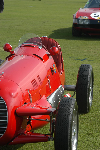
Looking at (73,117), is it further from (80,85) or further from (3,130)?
(80,85)

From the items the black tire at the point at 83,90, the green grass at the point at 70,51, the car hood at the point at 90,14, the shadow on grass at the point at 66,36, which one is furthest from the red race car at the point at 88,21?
the black tire at the point at 83,90

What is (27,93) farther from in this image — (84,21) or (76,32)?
(76,32)

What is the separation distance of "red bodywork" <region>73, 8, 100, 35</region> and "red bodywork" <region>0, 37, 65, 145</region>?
8.13 m

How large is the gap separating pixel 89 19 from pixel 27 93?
9606 millimetres

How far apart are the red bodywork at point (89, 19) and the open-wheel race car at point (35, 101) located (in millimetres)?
8061

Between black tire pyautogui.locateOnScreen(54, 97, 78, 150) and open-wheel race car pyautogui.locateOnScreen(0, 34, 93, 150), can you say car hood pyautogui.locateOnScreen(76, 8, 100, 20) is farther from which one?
black tire pyautogui.locateOnScreen(54, 97, 78, 150)

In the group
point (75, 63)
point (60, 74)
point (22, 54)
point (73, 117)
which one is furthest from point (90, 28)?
point (73, 117)

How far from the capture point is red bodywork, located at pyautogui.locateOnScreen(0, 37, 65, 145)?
3.49 m

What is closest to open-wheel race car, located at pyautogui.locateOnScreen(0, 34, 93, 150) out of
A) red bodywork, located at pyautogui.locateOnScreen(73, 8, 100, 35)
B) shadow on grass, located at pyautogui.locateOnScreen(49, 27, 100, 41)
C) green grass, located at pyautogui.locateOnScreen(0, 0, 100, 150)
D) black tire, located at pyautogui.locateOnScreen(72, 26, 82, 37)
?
green grass, located at pyautogui.locateOnScreen(0, 0, 100, 150)

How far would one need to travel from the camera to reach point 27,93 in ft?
12.8

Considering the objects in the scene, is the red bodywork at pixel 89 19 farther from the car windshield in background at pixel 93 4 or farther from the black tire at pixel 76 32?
the car windshield in background at pixel 93 4

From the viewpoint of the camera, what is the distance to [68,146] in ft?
11.4

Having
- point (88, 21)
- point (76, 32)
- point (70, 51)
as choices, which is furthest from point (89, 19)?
point (70, 51)

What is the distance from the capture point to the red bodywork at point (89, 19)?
1291cm
